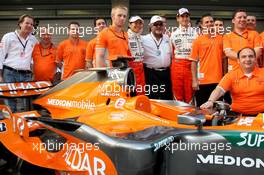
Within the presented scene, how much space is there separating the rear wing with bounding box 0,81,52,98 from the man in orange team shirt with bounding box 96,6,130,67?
2.58ft

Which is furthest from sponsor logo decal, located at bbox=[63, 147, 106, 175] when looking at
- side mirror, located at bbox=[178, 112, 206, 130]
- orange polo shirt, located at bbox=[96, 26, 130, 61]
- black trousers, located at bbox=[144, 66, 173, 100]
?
black trousers, located at bbox=[144, 66, 173, 100]

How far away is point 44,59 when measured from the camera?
21.0 ft

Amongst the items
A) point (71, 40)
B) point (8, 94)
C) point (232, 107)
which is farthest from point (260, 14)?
point (8, 94)

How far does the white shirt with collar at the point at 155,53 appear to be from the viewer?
19.7ft

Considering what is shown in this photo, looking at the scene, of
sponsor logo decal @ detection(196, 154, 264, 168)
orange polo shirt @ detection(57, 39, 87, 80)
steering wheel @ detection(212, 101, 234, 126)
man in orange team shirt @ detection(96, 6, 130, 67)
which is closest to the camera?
sponsor logo decal @ detection(196, 154, 264, 168)

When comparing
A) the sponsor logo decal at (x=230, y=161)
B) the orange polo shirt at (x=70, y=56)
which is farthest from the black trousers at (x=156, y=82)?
the sponsor logo decal at (x=230, y=161)

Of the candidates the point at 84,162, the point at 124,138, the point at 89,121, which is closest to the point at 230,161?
the point at 124,138

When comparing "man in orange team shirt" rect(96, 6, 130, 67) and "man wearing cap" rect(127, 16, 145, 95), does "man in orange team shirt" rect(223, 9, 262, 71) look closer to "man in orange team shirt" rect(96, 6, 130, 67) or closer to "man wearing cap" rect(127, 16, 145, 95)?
"man wearing cap" rect(127, 16, 145, 95)

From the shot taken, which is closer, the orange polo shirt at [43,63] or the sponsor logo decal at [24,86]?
the sponsor logo decal at [24,86]

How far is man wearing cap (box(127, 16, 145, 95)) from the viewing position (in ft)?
18.6

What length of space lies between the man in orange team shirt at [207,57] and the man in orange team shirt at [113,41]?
1188 millimetres

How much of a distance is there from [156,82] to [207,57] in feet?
2.74

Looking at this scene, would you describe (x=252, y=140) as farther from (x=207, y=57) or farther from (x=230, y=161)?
(x=207, y=57)

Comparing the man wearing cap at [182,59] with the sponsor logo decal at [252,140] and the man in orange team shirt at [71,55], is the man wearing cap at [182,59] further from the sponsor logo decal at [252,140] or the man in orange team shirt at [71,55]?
the sponsor logo decal at [252,140]
